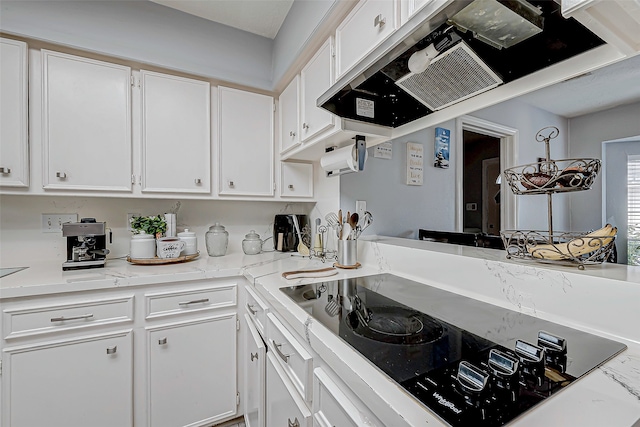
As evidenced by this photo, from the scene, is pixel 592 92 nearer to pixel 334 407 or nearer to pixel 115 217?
pixel 334 407

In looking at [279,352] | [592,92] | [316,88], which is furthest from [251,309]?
[592,92]

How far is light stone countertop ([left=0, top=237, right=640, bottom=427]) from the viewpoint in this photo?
461 mm

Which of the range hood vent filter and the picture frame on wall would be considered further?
the picture frame on wall

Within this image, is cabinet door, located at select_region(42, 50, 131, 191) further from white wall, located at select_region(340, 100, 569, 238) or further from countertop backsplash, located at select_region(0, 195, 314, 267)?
white wall, located at select_region(340, 100, 569, 238)

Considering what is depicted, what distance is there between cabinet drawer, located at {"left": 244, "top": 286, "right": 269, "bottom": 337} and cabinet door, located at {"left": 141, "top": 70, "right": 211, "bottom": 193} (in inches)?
31.4

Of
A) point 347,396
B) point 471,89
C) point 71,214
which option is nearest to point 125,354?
point 71,214

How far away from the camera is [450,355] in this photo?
61 cm

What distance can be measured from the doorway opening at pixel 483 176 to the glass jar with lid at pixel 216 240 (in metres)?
1.68

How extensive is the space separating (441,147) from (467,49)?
1289mm

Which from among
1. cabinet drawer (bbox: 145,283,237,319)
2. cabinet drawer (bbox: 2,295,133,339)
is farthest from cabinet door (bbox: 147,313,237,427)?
cabinet drawer (bbox: 2,295,133,339)

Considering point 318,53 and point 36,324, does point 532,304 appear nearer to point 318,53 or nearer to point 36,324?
point 318,53

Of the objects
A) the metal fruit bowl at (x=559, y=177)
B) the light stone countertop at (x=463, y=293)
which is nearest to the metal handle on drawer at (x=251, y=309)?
the light stone countertop at (x=463, y=293)

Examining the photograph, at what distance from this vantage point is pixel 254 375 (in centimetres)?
128

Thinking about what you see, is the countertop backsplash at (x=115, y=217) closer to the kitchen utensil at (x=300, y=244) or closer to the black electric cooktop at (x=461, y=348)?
the kitchen utensil at (x=300, y=244)
